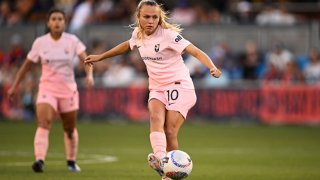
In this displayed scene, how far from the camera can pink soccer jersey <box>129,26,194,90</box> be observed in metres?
12.9

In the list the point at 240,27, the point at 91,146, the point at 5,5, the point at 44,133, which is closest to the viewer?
the point at 44,133

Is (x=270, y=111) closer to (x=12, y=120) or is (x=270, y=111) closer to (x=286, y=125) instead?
(x=286, y=125)

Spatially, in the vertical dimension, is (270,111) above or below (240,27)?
below

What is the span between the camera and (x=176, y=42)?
12.9 m

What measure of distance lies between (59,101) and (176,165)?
4458 mm

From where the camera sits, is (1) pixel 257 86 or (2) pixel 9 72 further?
(2) pixel 9 72

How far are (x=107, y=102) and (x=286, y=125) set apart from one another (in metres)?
5.55

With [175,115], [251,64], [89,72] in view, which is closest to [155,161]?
[175,115]

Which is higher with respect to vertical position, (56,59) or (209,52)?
(56,59)

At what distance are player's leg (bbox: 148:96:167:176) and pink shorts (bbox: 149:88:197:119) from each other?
0.24ft

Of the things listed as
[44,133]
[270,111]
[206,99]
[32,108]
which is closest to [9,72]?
[32,108]

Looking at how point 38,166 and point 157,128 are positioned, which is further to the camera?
point 38,166

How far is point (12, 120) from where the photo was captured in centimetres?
3041

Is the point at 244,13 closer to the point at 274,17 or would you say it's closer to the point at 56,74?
the point at 274,17
